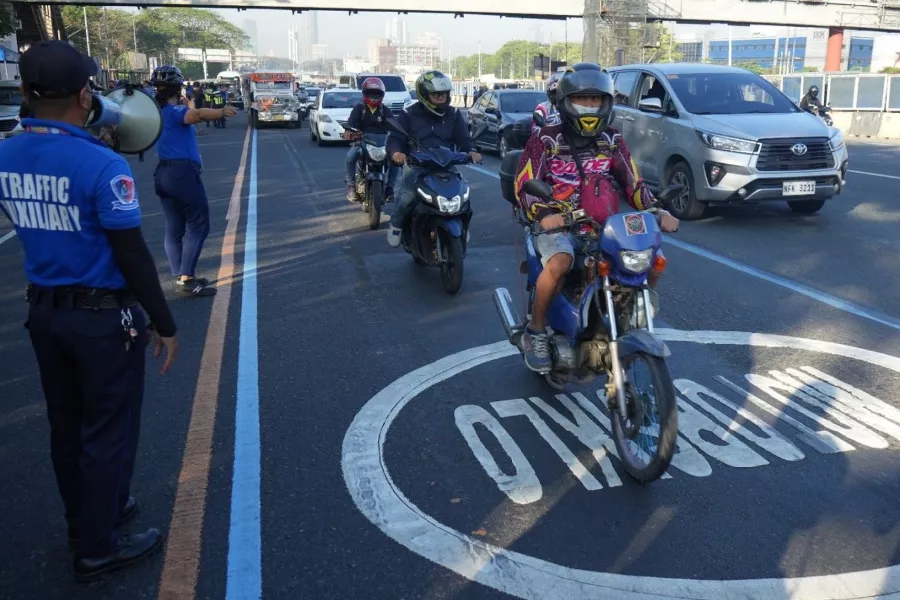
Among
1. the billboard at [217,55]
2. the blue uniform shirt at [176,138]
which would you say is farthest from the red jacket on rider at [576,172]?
the billboard at [217,55]

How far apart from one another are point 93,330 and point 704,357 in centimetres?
396

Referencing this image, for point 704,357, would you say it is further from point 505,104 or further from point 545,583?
point 505,104

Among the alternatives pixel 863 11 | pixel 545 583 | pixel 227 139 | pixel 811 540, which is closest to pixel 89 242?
pixel 545 583

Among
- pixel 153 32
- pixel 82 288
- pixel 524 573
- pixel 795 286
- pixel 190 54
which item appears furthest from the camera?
pixel 190 54

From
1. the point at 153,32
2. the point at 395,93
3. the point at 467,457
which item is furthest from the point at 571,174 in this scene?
the point at 153,32

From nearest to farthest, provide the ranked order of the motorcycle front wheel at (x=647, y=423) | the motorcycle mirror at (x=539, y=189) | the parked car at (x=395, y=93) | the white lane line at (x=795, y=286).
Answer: the motorcycle front wheel at (x=647, y=423), the motorcycle mirror at (x=539, y=189), the white lane line at (x=795, y=286), the parked car at (x=395, y=93)

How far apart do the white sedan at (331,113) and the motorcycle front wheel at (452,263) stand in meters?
16.7

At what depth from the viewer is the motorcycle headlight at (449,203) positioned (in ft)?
24.0

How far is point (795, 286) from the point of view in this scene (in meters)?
7.54

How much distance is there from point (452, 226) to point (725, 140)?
4671 millimetres

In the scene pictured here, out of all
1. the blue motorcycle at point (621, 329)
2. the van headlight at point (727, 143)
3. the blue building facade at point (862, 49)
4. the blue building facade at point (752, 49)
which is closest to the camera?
the blue motorcycle at point (621, 329)

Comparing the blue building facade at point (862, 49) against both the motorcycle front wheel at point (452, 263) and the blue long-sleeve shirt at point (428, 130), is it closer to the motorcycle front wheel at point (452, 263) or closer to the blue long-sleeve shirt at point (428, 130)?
the blue long-sleeve shirt at point (428, 130)

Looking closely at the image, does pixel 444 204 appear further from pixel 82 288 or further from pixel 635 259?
pixel 82 288

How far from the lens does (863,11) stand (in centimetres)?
5481
